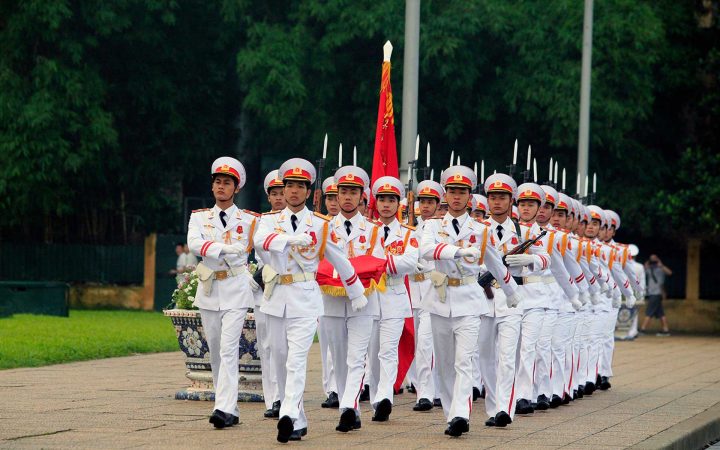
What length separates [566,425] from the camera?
1361 cm

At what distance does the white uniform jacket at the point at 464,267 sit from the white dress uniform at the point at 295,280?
85 centimetres

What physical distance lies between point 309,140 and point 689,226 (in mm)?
8982

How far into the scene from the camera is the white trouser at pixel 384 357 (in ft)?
44.1

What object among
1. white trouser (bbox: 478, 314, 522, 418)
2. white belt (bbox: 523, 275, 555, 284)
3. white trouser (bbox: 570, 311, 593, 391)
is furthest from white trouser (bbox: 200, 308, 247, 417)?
white trouser (bbox: 570, 311, 593, 391)

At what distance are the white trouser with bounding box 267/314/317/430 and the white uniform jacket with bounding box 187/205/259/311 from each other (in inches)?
21.6

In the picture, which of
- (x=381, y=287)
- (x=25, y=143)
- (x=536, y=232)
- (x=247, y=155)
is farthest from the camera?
(x=247, y=155)

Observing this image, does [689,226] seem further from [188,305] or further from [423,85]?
[188,305]

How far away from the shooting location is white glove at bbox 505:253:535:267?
1323cm

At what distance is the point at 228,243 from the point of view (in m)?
12.7

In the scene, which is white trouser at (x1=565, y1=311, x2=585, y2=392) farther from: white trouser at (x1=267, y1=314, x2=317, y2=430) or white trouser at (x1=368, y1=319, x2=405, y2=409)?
white trouser at (x1=267, y1=314, x2=317, y2=430)

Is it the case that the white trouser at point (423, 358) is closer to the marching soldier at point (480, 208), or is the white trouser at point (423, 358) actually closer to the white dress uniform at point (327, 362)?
the white dress uniform at point (327, 362)

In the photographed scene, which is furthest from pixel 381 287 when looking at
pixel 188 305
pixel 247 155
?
pixel 247 155

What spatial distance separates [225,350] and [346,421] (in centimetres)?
110

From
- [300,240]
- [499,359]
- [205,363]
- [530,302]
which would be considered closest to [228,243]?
[300,240]
